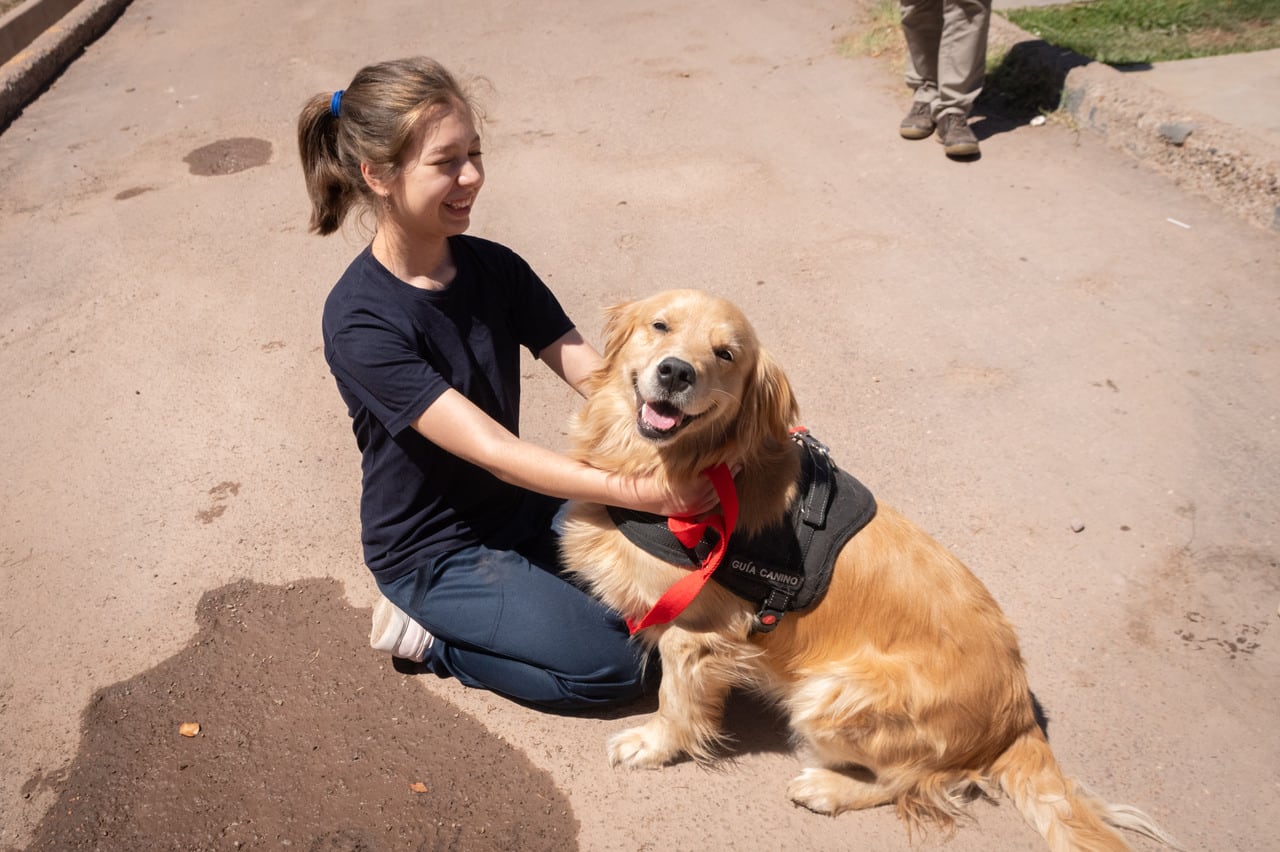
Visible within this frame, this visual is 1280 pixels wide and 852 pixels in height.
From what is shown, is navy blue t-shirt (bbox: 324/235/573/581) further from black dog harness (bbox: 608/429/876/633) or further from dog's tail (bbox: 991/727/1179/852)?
dog's tail (bbox: 991/727/1179/852)

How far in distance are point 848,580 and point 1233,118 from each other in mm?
5030

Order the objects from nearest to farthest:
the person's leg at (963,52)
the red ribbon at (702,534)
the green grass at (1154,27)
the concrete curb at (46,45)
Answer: the red ribbon at (702,534) → the person's leg at (963,52) → the green grass at (1154,27) → the concrete curb at (46,45)

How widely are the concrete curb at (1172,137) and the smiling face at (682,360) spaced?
4.09m

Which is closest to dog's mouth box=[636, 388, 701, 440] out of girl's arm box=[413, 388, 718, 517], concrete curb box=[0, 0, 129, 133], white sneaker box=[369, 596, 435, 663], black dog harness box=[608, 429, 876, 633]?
girl's arm box=[413, 388, 718, 517]

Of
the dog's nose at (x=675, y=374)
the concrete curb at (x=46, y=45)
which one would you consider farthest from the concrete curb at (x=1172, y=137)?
the concrete curb at (x=46, y=45)

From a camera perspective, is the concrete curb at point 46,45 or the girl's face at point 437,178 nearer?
the girl's face at point 437,178

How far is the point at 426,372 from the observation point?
2438 millimetres

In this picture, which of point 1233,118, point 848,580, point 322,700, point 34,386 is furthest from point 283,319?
point 1233,118

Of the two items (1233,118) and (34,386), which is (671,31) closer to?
(1233,118)

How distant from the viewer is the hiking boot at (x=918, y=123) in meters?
6.12

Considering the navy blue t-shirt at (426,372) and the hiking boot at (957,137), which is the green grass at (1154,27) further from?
the navy blue t-shirt at (426,372)

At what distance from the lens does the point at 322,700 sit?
286cm

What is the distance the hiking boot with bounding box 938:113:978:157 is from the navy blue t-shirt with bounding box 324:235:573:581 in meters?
3.97

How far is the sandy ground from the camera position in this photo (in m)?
2.65
